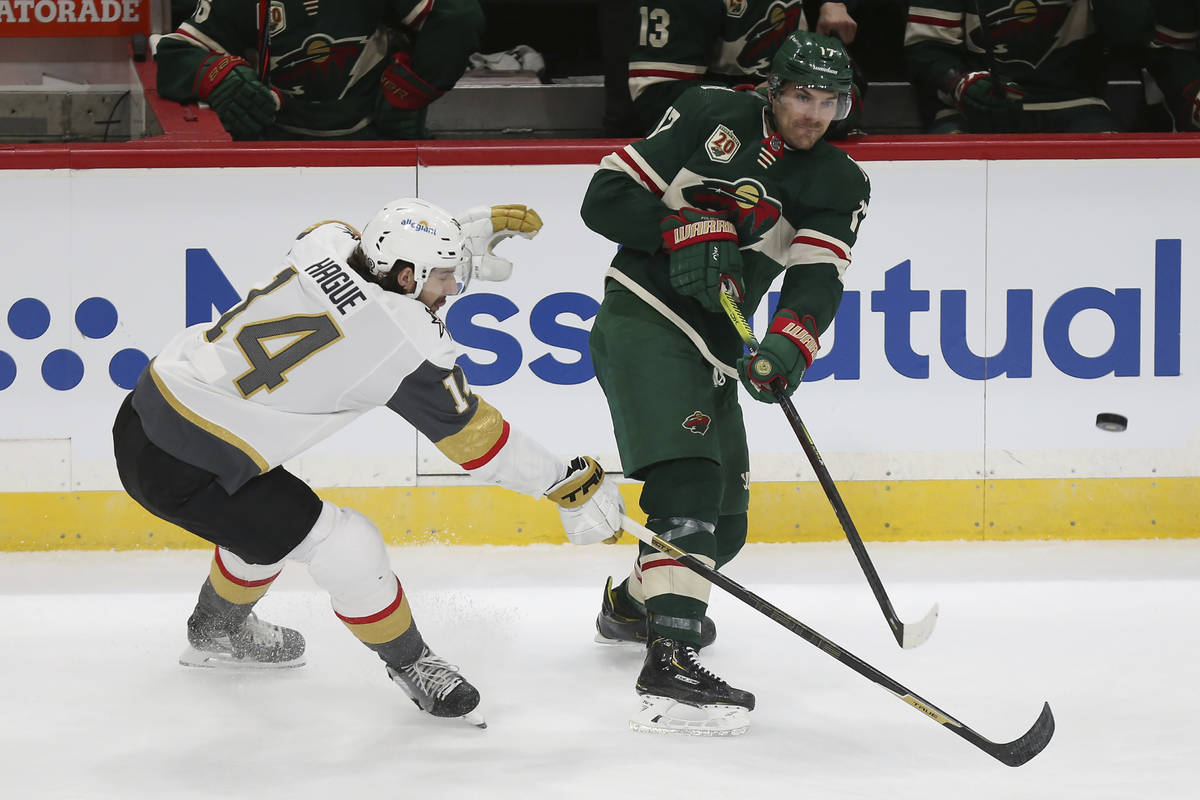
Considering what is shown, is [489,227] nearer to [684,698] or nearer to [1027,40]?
[684,698]

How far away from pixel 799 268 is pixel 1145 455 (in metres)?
1.75

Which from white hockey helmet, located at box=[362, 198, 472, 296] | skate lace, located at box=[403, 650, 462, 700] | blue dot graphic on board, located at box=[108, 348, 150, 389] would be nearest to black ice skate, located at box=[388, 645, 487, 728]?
skate lace, located at box=[403, 650, 462, 700]

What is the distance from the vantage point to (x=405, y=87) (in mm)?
4344

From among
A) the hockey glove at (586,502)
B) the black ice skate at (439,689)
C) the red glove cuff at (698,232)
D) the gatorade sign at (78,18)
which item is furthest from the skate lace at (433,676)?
the gatorade sign at (78,18)

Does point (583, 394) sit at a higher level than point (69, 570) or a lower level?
higher

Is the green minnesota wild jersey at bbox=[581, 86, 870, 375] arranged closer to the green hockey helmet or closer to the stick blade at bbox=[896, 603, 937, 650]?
the green hockey helmet

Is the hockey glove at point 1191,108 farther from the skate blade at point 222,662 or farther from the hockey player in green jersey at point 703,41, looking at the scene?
the skate blade at point 222,662

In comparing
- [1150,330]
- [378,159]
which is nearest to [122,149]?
[378,159]

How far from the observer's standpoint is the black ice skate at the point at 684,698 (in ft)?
8.38

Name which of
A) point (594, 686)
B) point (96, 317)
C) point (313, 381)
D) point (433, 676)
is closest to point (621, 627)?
point (594, 686)

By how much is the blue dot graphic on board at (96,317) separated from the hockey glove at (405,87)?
1.08m

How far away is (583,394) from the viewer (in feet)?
13.2

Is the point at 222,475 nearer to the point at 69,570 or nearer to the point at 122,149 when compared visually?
the point at 69,570

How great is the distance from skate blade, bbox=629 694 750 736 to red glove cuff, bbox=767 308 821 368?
0.66 meters
